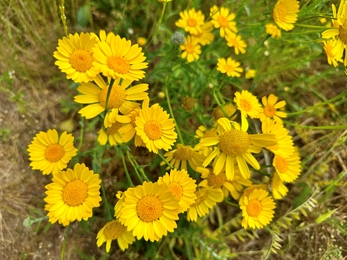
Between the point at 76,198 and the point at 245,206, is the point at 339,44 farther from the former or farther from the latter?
the point at 76,198

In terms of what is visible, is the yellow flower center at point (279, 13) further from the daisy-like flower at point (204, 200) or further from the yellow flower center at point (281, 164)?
the daisy-like flower at point (204, 200)

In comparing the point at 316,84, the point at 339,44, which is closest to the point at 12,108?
the point at 339,44

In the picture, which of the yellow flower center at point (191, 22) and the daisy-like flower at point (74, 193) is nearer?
the daisy-like flower at point (74, 193)

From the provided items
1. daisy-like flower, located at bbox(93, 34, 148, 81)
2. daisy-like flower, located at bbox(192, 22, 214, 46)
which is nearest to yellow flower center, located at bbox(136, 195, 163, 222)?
daisy-like flower, located at bbox(93, 34, 148, 81)

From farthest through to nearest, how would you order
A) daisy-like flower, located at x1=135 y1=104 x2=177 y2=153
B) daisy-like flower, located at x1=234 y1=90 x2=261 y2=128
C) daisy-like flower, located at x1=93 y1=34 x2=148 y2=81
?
daisy-like flower, located at x1=234 y1=90 x2=261 y2=128 → daisy-like flower, located at x1=135 y1=104 x2=177 y2=153 → daisy-like flower, located at x1=93 y1=34 x2=148 y2=81

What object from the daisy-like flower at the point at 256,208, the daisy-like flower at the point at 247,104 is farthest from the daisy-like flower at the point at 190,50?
the daisy-like flower at the point at 256,208

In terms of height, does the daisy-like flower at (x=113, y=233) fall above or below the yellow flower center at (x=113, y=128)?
below

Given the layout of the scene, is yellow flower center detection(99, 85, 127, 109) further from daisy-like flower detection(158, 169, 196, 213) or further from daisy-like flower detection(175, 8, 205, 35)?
daisy-like flower detection(175, 8, 205, 35)
